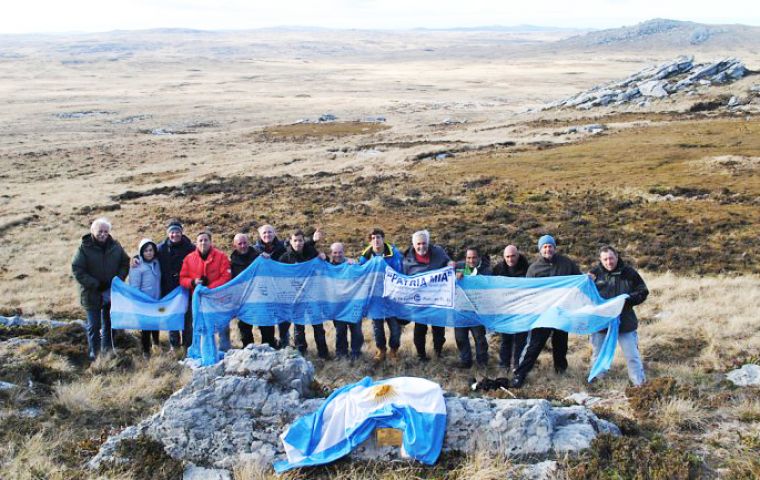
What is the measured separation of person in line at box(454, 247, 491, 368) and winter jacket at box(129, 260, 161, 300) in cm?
583

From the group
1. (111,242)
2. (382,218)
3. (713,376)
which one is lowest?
(382,218)

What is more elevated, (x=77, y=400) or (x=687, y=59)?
(x=687, y=59)

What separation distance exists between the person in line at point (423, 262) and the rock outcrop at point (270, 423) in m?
3.94

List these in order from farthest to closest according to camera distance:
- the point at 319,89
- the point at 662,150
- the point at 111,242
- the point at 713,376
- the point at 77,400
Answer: the point at 319,89
the point at 662,150
the point at 111,242
the point at 713,376
the point at 77,400

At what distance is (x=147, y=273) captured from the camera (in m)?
12.0

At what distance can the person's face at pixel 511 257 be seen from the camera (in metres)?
10.9

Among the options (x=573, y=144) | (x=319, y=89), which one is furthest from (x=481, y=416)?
(x=319, y=89)

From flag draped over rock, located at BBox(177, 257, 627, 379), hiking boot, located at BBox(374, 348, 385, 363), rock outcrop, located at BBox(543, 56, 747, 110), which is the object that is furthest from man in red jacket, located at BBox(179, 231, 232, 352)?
rock outcrop, located at BBox(543, 56, 747, 110)

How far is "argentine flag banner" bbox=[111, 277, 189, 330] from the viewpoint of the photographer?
11562 mm

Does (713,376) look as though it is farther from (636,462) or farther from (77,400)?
(77,400)

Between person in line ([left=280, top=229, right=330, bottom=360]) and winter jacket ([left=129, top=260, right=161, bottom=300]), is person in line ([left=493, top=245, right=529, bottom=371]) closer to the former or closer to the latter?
person in line ([left=280, top=229, right=330, bottom=360])

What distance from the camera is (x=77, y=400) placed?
357 inches

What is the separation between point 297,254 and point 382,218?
16367 mm

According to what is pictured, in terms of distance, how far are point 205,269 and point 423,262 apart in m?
4.06
